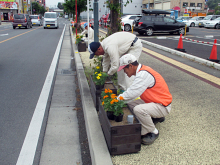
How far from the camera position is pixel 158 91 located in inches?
122

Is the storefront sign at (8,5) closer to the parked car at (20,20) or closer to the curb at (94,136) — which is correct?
the parked car at (20,20)

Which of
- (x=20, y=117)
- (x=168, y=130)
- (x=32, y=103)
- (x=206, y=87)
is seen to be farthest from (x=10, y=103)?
(x=206, y=87)

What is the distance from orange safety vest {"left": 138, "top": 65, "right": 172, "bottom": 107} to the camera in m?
3.05

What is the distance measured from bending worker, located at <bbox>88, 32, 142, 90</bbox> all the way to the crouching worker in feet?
3.07

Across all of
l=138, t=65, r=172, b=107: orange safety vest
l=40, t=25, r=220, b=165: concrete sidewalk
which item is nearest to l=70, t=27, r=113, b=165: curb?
l=40, t=25, r=220, b=165: concrete sidewalk

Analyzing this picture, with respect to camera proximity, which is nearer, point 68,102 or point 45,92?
point 68,102

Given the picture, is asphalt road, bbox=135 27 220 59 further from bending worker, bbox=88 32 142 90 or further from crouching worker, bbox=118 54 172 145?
crouching worker, bbox=118 54 172 145

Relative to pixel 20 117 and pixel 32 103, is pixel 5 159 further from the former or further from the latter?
pixel 32 103

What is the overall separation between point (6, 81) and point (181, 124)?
4911mm

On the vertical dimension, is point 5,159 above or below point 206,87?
below

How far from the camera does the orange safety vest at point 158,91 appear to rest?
10.0 ft

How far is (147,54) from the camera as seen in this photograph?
10188 millimetres

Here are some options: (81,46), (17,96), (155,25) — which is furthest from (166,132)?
(155,25)

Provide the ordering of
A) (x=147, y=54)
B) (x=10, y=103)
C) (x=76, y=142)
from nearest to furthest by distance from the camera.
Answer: (x=76, y=142) < (x=10, y=103) < (x=147, y=54)
